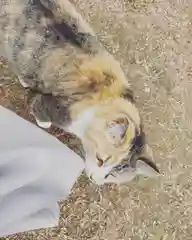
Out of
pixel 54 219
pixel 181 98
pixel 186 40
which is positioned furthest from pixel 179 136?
pixel 54 219

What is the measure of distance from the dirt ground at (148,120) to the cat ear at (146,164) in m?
0.06

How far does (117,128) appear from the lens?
40.2 inches

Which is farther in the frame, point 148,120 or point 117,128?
point 148,120

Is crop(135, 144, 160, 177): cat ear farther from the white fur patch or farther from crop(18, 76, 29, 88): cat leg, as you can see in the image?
crop(18, 76, 29, 88): cat leg

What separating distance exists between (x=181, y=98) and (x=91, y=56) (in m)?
0.28

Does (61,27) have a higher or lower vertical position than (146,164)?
higher

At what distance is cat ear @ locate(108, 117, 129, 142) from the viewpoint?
3.35 feet

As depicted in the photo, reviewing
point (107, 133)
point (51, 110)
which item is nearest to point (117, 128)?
point (107, 133)

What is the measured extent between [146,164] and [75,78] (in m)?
0.20

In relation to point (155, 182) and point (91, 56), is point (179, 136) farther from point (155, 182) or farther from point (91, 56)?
point (91, 56)

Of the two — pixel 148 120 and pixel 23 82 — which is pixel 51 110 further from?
pixel 148 120

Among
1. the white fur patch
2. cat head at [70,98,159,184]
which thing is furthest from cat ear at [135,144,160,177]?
the white fur patch

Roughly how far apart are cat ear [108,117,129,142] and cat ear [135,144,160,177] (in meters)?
0.07

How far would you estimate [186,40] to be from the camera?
4.17ft
